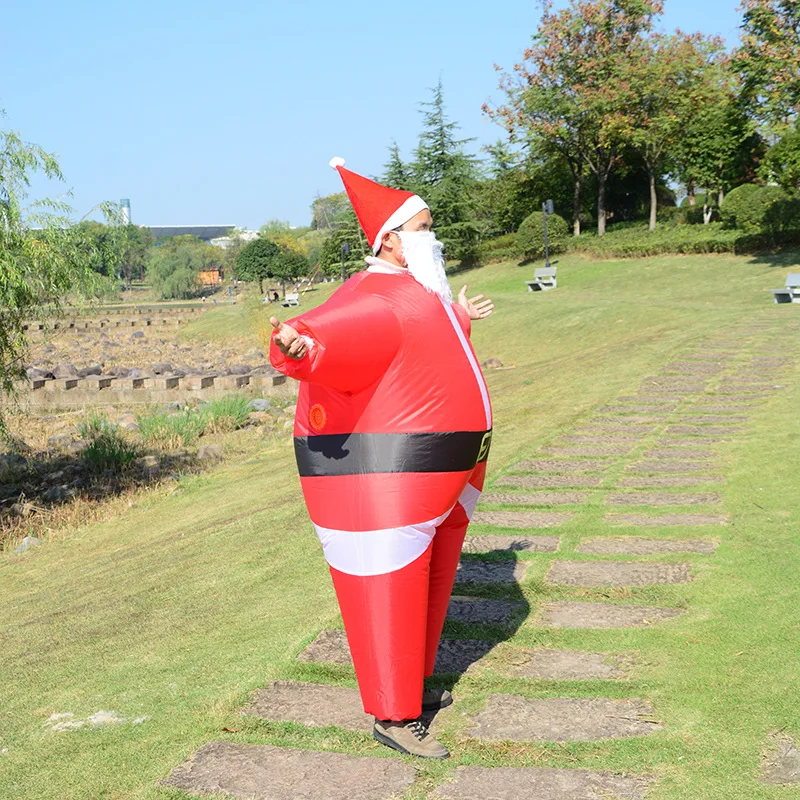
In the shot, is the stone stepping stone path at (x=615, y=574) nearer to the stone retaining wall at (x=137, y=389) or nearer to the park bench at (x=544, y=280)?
the stone retaining wall at (x=137, y=389)

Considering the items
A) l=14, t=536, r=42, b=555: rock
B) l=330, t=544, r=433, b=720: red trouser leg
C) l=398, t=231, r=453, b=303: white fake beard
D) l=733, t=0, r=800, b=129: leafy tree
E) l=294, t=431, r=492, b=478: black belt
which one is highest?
l=733, t=0, r=800, b=129: leafy tree

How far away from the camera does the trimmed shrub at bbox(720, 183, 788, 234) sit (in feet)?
86.5

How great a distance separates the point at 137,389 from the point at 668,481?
1690 centimetres

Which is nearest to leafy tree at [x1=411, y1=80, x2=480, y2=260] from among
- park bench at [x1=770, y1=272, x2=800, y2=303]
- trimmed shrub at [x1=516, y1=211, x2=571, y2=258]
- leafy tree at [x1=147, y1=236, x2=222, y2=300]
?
trimmed shrub at [x1=516, y1=211, x2=571, y2=258]

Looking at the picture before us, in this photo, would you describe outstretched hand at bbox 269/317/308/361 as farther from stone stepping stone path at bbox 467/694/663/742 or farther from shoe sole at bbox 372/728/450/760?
stone stepping stone path at bbox 467/694/663/742

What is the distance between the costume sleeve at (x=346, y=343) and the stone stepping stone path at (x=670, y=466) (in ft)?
13.9

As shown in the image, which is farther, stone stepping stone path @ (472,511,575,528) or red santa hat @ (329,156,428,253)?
stone stepping stone path @ (472,511,575,528)

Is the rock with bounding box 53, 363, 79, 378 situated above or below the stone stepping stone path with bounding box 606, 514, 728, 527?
below

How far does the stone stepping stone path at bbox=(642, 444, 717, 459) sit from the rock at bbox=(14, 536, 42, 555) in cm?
664

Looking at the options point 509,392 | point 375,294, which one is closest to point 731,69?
point 509,392

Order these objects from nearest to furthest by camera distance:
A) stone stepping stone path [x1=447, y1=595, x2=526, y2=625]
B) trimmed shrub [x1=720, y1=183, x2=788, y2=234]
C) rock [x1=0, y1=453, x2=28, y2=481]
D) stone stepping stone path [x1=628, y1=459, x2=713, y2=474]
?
stone stepping stone path [x1=447, y1=595, x2=526, y2=625] → stone stepping stone path [x1=628, y1=459, x2=713, y2=474] → rock [x1=0, y1=453, x2=28, y2=481] → trimmed shrub [x1=720, y1=183, x2=788, y2=234]

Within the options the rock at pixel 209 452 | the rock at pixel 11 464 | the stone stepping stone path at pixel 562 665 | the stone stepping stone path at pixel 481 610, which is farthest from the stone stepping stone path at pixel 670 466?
the rock at pixel 11 464

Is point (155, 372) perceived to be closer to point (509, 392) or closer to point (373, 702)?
point (509, 392)

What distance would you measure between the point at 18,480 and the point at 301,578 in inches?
410
